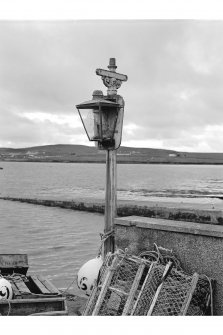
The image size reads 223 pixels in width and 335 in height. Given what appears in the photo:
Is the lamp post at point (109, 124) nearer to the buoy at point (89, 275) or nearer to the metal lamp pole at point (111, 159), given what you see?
the metal lamp pole at point (111, 159)

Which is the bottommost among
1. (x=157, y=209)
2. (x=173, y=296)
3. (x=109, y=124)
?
(x=157, y=209)

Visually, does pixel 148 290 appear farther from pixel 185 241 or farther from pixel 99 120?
pixel 99 120

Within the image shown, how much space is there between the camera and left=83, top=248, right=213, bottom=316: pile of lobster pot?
5086 mm

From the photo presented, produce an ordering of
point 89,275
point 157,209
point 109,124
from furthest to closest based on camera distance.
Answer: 1. point 157,209
2. point 109,124
3. point 89,275

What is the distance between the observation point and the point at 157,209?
92.4ft

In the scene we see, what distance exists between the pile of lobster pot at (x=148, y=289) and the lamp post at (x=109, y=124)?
2.35ft

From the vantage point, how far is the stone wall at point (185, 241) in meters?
5.24

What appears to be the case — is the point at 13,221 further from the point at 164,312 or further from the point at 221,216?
the point at 164,312

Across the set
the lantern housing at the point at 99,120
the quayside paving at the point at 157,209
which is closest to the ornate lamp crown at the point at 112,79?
the lantern housing at the point at 99,120

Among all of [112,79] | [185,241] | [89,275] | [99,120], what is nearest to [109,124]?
[99,120]

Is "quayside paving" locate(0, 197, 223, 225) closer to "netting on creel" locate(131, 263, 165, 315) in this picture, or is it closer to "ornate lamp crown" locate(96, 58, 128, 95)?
"ornate lamp crown" locate(96, 58, 128, 95)

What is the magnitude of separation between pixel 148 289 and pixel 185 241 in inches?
28.9
